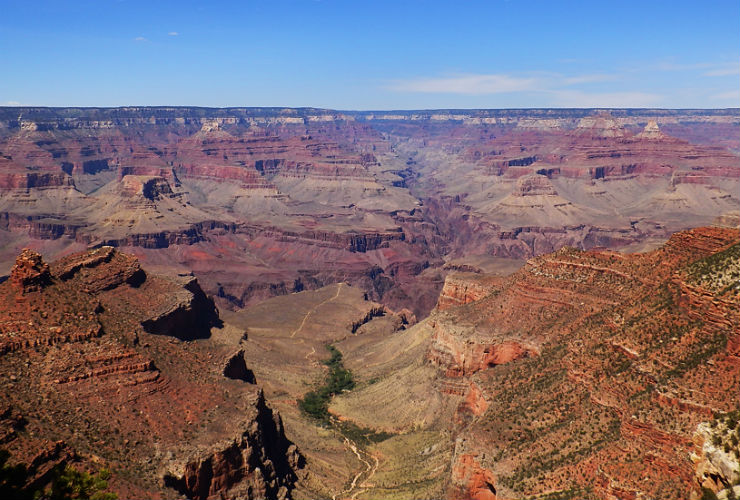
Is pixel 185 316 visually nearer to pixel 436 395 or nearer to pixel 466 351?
pixel 436 395

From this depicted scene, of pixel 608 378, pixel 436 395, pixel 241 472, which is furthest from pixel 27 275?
pixel 608 378

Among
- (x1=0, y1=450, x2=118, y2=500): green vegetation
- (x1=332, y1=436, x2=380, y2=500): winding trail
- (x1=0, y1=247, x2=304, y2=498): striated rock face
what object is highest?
(x1=0, y1=450, x2=118, y2=500): green vegetation

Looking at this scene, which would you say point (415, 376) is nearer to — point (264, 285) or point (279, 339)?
point (279, 339)

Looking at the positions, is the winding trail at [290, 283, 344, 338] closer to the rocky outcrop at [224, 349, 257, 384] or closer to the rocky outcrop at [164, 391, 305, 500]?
the rocky outcrop at [224, 349, 257, 384]

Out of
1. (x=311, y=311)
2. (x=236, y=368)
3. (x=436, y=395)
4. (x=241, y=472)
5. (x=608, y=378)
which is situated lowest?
(x=311, y=311)

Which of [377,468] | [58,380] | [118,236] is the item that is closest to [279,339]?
[377,468]

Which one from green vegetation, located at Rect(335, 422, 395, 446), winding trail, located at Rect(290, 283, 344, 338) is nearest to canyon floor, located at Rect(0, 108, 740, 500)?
green vegetation, located at Rect(335, 422, 395, 446)

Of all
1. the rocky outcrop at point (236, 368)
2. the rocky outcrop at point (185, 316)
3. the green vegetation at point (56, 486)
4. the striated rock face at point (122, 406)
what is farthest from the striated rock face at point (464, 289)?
the green vegetation at point (56, 486)
